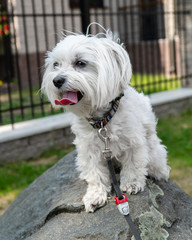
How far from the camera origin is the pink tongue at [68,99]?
84.5 inches

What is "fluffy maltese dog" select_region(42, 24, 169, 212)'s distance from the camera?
7.18ft

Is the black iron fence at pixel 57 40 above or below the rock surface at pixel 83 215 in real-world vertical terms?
above

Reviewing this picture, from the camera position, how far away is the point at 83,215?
2.44 metres

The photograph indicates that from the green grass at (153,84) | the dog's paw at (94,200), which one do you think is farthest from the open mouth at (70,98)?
the green grass at (153,84)

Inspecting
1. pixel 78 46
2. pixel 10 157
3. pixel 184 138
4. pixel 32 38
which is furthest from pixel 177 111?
pixel 32 38

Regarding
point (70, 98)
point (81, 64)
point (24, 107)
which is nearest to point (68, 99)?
point (70, 98)

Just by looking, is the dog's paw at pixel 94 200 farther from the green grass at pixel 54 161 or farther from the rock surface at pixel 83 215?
the green grass at pixel 54 161

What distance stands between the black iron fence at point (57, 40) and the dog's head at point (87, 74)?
2.87 m

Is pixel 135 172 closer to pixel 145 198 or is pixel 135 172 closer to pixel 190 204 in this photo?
pixel 145 198

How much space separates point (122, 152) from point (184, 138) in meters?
3.69

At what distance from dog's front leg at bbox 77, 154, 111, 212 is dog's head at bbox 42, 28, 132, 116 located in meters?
0.45

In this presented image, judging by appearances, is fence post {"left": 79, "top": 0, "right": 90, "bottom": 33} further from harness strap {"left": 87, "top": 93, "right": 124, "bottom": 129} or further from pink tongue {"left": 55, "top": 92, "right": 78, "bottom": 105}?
pink tongue {"left": 55, "top": 92, "right": 78, "bottom": 105}

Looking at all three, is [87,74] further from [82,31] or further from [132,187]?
[82,31]

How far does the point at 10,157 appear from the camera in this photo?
5.12 metres
